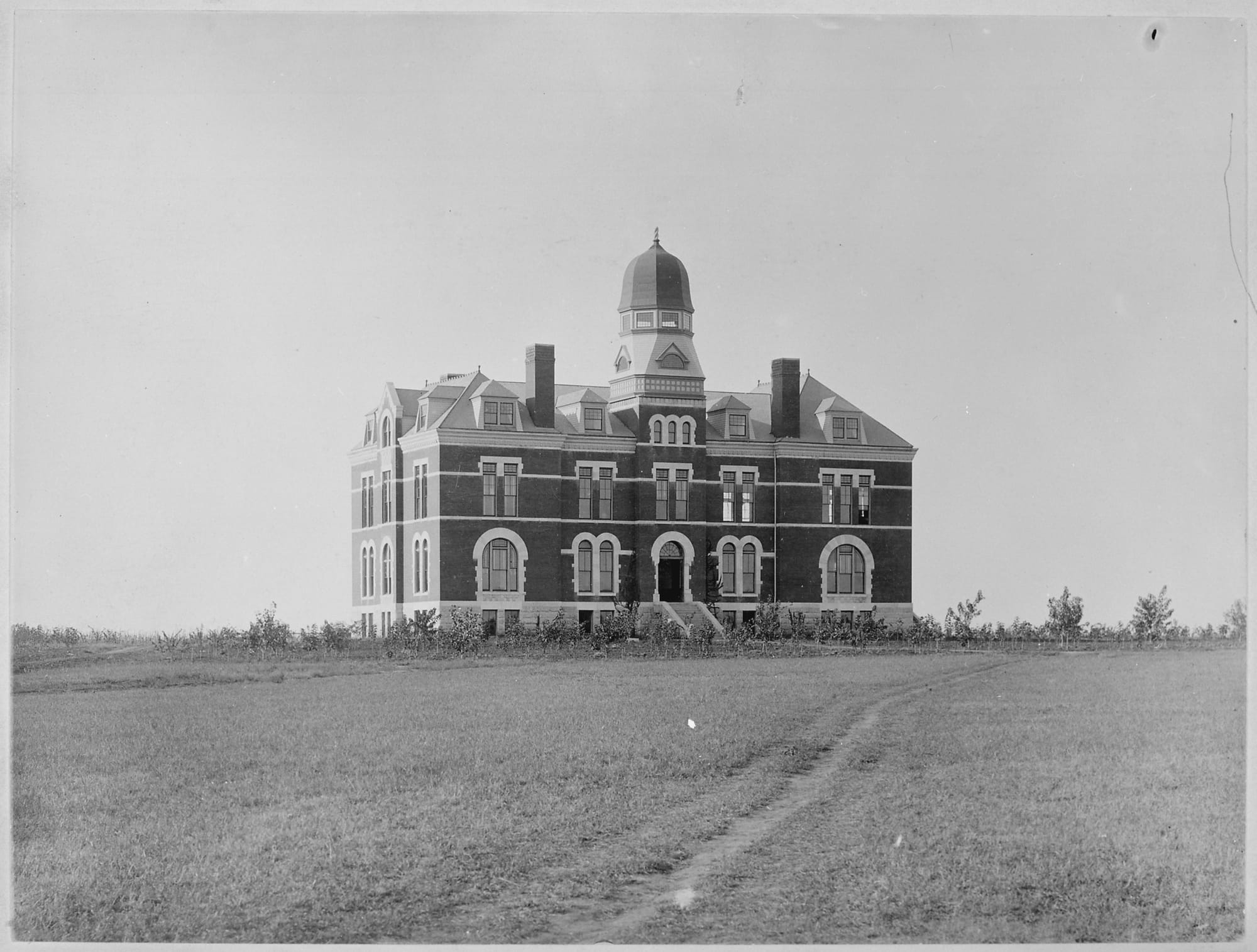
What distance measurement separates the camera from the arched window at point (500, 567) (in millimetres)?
43312

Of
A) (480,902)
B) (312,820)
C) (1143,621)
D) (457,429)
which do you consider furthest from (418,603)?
(480,902)

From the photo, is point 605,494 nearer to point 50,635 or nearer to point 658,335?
point 658,335

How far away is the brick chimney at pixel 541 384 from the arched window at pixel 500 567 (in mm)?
3729

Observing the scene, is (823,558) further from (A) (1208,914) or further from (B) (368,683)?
(A) (1208,914)

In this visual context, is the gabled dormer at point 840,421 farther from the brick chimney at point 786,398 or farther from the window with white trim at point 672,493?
the window with white trim at point 672,493

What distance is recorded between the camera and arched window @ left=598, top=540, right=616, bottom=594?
148 ft

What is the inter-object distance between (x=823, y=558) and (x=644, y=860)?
34282 mm

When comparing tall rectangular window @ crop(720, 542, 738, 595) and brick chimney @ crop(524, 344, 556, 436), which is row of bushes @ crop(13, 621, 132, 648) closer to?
brick chimney @ crop(524, 344, 556, 436)

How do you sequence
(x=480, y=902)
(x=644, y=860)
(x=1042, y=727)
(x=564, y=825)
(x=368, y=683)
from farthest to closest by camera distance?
(x=368, y=683)
(x=1042, y=727)
(x=564, y=825)
(x=644, y=860)
(x=480, y=902)

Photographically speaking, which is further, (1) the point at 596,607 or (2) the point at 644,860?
(1) the point at 596,607

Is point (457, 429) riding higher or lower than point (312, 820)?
higher

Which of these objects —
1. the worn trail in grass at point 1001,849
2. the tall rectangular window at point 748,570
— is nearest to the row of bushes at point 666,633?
the tall rectangular window at point 748,570

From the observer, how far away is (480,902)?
12.4m

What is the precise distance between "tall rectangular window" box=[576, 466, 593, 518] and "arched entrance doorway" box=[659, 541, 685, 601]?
2.56 meters
